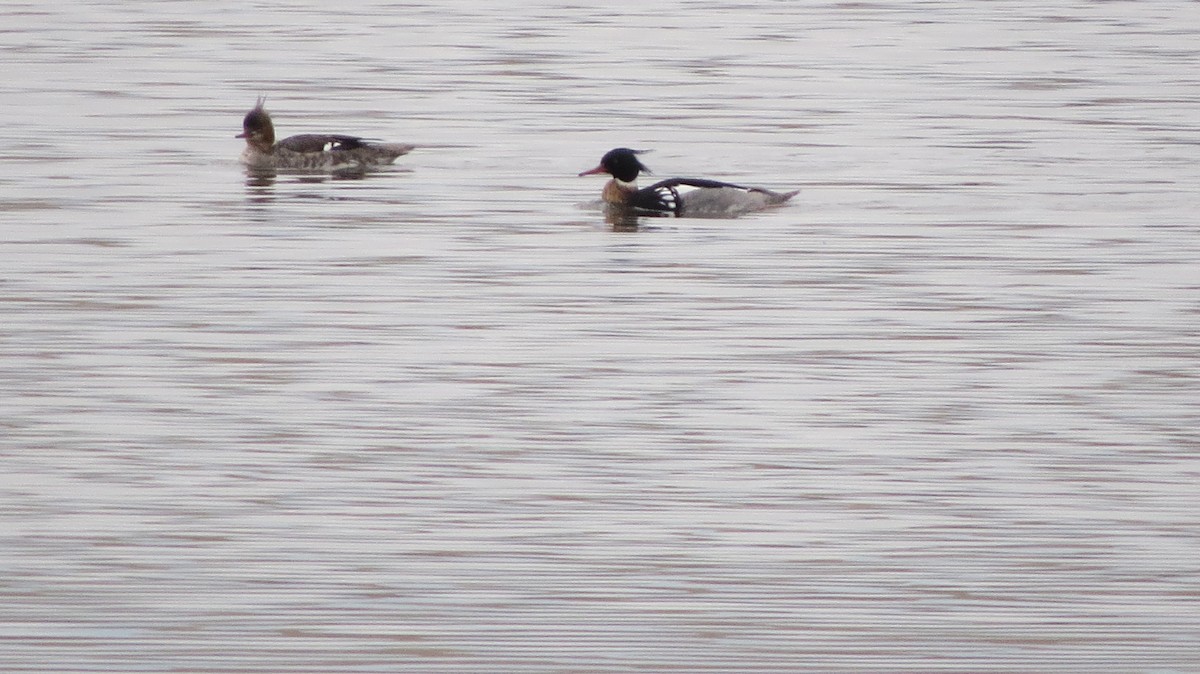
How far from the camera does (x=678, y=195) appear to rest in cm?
1435

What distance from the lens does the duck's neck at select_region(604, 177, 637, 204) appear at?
14664 mm

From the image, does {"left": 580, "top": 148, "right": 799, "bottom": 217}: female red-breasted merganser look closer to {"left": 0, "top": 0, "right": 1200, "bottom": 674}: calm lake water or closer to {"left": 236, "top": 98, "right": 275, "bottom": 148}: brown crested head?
{"left": 0, "top": 0, "right": 1200, "bottom": 674}: calm lake water

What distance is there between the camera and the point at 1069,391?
29.8ft

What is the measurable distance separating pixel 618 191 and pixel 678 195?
521 mm

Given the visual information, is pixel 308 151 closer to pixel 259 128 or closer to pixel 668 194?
pixel 259 128

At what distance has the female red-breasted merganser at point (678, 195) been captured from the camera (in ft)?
46.2

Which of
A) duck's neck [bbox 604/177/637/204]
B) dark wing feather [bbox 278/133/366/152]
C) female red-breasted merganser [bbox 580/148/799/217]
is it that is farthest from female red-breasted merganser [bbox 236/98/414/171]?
duck's neck [bbox 604/177/637/204]

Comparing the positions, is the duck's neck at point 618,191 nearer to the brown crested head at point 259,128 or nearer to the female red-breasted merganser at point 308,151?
the female red-breasted merganser at point 308,151

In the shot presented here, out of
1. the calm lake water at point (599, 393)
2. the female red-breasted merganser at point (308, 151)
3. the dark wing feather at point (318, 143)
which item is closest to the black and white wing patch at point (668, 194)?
Result: the calm lake water at point (599, 393)

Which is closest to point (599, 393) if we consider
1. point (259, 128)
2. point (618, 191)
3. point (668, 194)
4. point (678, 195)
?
point (678, 195)

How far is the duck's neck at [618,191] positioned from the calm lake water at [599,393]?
35cm

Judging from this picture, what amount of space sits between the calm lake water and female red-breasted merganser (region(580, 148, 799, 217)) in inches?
7.6

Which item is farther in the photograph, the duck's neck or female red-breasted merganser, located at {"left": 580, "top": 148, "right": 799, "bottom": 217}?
the duck's neck

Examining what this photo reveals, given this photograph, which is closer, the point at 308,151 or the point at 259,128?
the point at 308,151
